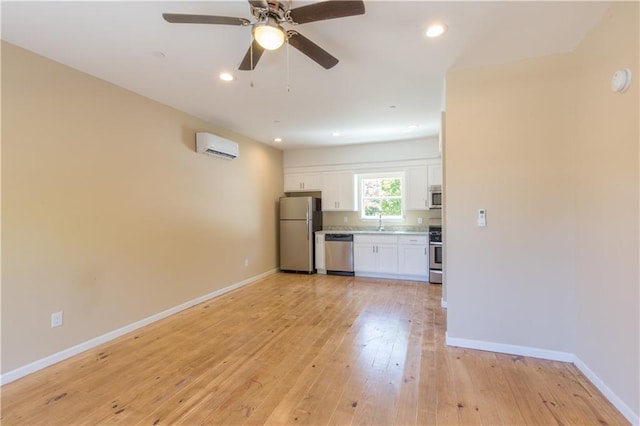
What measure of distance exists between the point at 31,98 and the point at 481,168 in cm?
381

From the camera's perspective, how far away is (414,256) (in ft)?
17.3

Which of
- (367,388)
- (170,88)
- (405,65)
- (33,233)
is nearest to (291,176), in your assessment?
(170,88)

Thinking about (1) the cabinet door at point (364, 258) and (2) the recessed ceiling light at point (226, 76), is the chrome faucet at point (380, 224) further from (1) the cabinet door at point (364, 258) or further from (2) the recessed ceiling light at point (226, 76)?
(2) the recessed ceiling light at point (226, 76)

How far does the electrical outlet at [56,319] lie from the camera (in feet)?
8.42


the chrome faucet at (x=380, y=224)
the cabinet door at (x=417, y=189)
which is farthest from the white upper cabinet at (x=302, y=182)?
the cabinet door at (x=417, y=189)

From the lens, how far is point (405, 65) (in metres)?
2.75

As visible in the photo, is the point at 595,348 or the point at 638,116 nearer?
the point at 638,116

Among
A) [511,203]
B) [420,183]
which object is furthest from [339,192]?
[511,203]

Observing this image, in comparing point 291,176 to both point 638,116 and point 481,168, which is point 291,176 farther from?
point 638,116


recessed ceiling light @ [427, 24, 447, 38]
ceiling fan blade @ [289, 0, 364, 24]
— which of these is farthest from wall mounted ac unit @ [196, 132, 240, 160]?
recessed ceiling light @ [427, 24, 447, 38]

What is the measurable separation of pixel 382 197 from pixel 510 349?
12.6ft

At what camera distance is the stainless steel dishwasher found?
5773mm

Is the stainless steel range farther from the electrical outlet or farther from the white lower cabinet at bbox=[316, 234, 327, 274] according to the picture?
the electrical outlet

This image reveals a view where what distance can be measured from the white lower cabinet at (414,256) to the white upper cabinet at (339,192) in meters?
1.29
